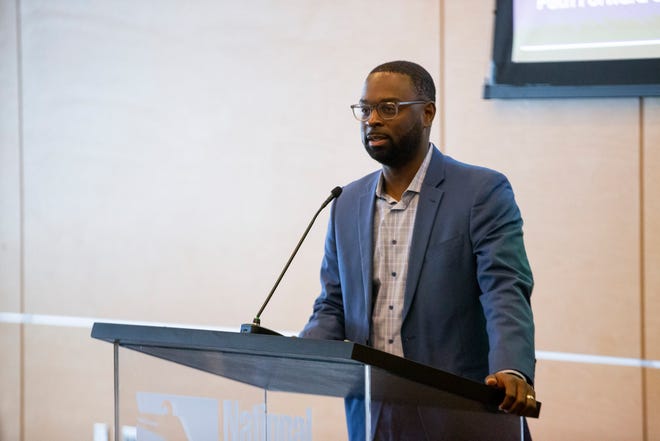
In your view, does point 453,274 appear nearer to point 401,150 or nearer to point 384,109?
point 401,150

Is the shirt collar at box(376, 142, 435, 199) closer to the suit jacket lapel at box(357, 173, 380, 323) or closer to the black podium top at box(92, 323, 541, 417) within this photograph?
the suit jacket lapel at box(357, 173, 380, 323)

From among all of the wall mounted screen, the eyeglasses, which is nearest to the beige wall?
the wall mounted screen

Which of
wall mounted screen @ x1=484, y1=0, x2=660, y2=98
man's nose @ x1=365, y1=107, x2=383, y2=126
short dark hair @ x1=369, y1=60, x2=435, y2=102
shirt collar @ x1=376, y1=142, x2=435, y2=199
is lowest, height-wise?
shirt collar @ x1=376, y1=142, x2=435, y2=199

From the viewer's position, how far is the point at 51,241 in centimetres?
514

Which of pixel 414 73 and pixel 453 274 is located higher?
pixel 414 73

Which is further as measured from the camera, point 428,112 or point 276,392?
point 428,112

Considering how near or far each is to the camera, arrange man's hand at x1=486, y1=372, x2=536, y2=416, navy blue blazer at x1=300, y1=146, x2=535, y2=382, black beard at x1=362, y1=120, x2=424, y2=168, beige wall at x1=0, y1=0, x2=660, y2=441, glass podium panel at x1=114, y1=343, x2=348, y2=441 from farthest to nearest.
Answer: beige wall at x1=0, y1=0, x2=660, y2=441 < black beard at x1=362, y1=120, x2=424, y2=168 < navy blue blazer at x1=300, y1=146, x2=535, y2=382 < man's hand at x1=486, y1=372, x2=536, y2=416 < glass podium panel at x1=114, y1=343, x2=348, y2=441

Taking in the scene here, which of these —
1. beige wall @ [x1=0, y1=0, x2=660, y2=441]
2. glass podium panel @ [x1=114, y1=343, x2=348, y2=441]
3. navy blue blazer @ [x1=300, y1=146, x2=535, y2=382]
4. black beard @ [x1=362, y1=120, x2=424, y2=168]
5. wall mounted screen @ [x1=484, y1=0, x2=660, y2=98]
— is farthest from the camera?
beige wall @ [x1=0, y1=0, x2=660, y2=441]

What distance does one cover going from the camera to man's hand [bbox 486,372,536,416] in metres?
1.90

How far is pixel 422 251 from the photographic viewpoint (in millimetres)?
2385

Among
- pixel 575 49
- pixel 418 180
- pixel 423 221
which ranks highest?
pixel 575 49

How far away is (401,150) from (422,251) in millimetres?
269

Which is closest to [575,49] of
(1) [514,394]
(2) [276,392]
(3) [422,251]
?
(3) [422,251]

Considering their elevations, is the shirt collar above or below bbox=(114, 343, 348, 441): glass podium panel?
above
